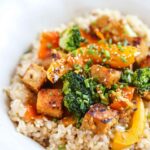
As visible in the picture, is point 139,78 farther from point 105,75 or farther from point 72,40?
point 72,40

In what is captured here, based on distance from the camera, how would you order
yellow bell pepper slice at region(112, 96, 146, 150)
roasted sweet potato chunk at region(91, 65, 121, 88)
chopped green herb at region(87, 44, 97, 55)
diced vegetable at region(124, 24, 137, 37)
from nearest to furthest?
yellow bell pepper slice at region(112, 96, 146, 150), roasted sweet potato chunk at region(91, 65, 121, 88), chopped green herb at region(87, 44, 97, 55), diced vegetable at region(124, 24, 137, 37)

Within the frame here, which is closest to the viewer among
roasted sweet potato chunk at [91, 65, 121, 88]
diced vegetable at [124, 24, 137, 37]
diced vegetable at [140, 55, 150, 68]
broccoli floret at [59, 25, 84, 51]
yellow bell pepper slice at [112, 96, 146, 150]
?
yellow bell pepper slice at [112, 96, 146, 150]

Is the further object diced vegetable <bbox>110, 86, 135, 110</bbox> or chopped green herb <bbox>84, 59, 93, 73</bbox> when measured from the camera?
chopped green herb <bbox>84, 59, 93, 73</bbox>

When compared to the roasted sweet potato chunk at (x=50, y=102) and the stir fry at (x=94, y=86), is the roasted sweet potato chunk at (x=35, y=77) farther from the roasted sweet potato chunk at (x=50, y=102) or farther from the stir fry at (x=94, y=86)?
the roasted sweet potato chunk at (x=50, y=102)

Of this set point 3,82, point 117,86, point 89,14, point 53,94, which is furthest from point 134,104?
point 89,14

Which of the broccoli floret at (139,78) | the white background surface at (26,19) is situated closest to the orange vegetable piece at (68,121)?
the white background surface at (26,19)

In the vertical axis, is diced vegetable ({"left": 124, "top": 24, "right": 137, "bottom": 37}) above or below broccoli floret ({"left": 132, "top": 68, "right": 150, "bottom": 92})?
above

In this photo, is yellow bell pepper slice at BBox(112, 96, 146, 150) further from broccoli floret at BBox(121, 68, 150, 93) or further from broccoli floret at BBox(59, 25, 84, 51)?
broccoli floret at BBox(59, 25, 84, 51)

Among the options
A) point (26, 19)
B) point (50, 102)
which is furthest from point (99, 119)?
point (26, 19)

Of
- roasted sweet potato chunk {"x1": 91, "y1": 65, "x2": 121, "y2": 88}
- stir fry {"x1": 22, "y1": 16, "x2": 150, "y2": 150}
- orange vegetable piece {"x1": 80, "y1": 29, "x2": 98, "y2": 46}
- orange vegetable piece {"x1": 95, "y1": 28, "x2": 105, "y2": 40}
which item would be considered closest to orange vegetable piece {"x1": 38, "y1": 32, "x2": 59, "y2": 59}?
stir fry {"x1": 22, "y1": 16, "x2": 150, "y2": 150}

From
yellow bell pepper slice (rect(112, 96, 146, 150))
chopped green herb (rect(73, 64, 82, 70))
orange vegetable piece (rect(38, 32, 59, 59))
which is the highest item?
orange vegetable piece (rect(38, 32, 59, 59))
